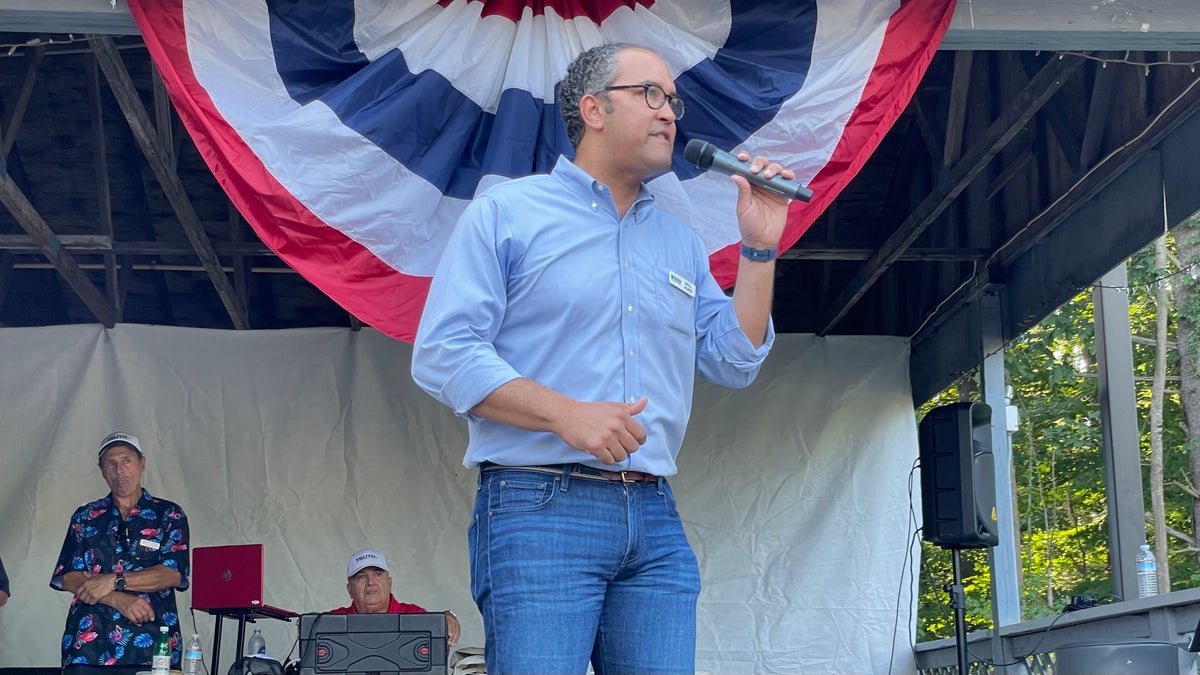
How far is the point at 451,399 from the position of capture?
170 centimetres

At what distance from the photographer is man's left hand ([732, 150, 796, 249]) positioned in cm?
188

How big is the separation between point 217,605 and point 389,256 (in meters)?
3.04

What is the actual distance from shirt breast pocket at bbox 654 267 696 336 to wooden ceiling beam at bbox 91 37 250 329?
10.3 feet

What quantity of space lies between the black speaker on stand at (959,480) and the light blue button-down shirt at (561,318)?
11.8 ft

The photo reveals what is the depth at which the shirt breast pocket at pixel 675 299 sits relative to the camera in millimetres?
1873

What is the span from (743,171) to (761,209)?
0.21 ft

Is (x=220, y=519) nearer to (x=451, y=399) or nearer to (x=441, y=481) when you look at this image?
(x=441, y=481)

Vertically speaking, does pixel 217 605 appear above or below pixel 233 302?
below

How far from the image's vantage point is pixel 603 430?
159 centimetres

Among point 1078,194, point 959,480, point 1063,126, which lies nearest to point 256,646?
point 959,480

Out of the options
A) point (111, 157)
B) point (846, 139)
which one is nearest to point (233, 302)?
point (111, 157)

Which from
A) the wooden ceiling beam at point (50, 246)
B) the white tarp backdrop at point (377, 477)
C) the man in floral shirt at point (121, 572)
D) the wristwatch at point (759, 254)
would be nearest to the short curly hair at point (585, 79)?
the wristwatch at point (759, 254)

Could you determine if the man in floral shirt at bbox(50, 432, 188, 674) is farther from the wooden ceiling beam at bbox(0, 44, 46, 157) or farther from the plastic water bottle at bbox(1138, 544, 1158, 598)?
the plastic water bottle at bbox(1138, 544, 1158, 598)

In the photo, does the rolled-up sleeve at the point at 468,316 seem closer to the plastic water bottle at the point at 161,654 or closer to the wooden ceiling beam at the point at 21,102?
the plastic water bottle at the point at 161,654
